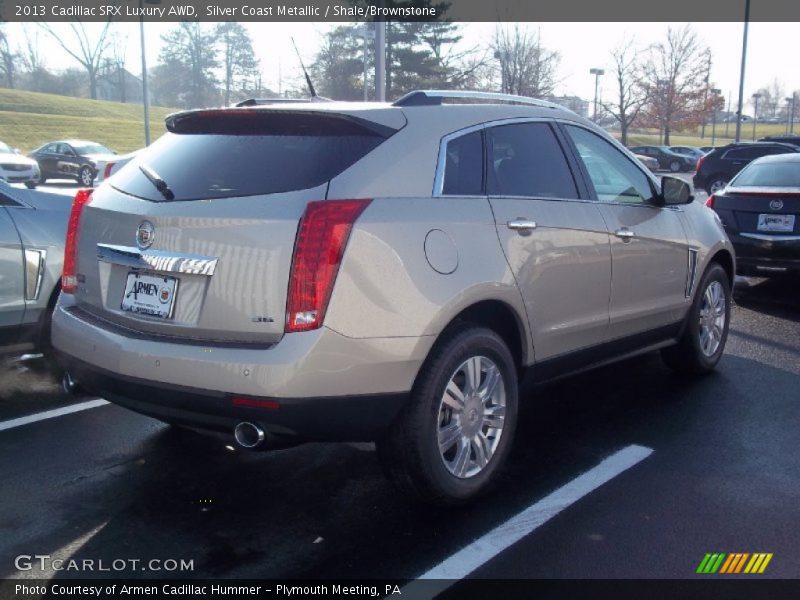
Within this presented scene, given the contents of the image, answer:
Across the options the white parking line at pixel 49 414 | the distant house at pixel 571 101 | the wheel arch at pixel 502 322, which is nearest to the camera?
the wheel arch at pixel 502 322

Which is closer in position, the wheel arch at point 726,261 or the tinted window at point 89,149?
the wheel arch at point 726,261

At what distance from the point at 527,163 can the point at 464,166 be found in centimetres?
55

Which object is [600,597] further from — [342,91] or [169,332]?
[342,91]

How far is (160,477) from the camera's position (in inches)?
170

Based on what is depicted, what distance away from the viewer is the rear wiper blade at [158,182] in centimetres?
377

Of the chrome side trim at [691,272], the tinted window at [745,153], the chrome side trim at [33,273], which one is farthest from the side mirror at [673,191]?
the tinted window at [745,153]

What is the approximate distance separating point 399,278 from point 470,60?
39766mm

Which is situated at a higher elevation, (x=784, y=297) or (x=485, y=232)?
(x=485, y=232)

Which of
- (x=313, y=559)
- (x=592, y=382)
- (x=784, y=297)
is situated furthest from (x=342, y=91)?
(x=313, y=559)

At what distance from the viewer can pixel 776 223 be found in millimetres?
8742

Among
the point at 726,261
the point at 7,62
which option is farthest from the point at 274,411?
the point at 7,62

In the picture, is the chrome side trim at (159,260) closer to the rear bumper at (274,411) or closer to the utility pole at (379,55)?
the rear bumper at (274,411)

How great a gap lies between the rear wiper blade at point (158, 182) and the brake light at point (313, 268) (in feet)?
2.40

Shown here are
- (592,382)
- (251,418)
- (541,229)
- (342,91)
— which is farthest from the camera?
(342,91)
